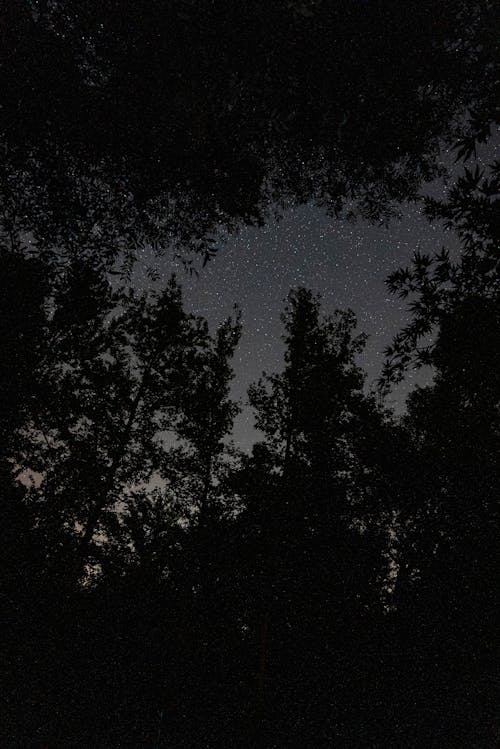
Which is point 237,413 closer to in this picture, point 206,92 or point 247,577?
point 247,577

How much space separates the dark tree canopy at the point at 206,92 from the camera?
4422 millimetres

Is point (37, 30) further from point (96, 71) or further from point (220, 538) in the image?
point (220, 538)

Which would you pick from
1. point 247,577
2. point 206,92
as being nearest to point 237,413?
point 247,577

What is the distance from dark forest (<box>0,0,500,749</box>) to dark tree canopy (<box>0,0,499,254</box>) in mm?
29

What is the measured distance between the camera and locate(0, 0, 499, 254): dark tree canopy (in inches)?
174

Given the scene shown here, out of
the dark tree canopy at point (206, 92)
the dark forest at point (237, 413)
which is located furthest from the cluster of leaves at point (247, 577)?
the dark tree canopy at point (206, 92)

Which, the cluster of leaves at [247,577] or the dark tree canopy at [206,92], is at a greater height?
the dark tree canopy at [206,92]

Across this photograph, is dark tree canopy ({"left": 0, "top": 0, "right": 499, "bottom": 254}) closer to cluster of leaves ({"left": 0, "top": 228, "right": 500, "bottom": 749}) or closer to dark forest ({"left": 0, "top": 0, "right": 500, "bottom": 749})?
dark forest ({"left": 0, "top": 0, "right": 500, "bottom": 749})

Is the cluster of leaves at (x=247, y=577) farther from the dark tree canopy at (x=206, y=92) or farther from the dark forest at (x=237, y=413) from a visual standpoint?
the dark tree canopy at (x=206, y=92)

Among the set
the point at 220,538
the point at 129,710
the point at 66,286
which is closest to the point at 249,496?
the point at 220,538

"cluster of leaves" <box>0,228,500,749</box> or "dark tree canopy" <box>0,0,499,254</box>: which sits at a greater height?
"dark tree canopy" <box>0,0,499,254</box>

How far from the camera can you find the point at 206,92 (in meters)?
4.48

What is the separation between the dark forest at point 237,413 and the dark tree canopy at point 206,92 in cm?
3

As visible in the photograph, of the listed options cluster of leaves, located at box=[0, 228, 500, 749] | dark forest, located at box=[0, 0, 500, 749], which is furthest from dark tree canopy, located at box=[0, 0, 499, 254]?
cluster of leaves, located at box=[0, 228, 500, 749]
